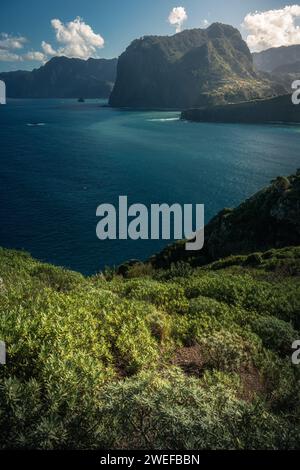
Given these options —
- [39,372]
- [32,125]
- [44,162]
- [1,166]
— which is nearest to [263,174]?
[44,162]

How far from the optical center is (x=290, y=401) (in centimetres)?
1024

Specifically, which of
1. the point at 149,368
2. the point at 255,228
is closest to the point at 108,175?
the point at 255,228

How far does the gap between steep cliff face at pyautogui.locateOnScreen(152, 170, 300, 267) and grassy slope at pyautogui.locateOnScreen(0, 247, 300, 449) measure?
23.9m

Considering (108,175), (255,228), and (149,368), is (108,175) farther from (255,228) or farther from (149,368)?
(149,368)

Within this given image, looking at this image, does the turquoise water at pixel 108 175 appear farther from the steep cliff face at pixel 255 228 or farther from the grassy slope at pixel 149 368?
the grassy slope at pixel 149 368

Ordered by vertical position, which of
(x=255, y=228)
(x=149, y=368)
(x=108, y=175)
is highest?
(x=108, y=175)

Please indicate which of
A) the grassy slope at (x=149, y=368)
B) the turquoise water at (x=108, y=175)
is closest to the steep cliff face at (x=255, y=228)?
the turquoise water at (x=108, y=175)

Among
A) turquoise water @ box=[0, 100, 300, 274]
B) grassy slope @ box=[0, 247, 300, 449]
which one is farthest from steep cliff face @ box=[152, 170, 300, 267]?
grassy slope @ box=[0, 247, 300, 449]

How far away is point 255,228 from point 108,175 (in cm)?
6381

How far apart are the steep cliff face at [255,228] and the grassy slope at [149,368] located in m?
23.9

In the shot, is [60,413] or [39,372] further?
[39,372]

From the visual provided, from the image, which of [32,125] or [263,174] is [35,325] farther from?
[32,125]

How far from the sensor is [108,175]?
102750 millimetres

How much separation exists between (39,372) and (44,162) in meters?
112
